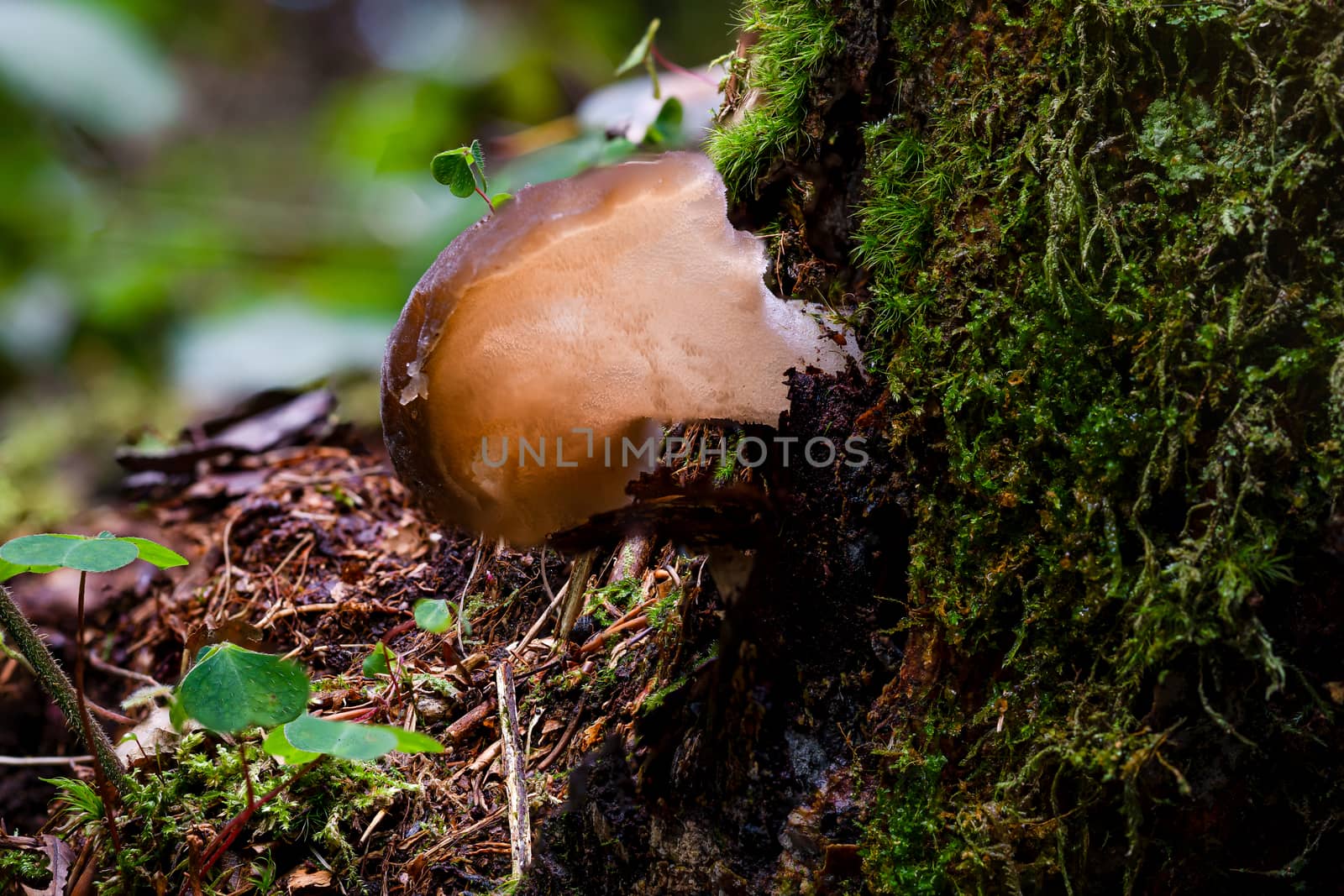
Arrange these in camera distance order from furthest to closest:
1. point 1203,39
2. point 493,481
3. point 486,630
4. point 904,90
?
1. point 486,630
2. point 493,481
3. point 904,90
4. point 1203,39

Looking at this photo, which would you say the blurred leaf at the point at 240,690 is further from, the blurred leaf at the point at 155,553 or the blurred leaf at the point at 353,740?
the blurred leaf at the point at 155,553

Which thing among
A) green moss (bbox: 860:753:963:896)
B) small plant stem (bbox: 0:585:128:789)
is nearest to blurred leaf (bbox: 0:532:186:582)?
small plant stem (bbox: 0:585:128:789)

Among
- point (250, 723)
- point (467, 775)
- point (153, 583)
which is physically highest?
point (250, 723)

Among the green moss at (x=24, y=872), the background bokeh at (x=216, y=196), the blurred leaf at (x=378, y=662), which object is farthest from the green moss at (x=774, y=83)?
the green moss at (x=24, y=872)

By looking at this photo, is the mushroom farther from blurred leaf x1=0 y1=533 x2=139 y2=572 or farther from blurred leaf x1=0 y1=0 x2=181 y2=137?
blurred leaf x1=0 y1=0 x2=181 y2=137

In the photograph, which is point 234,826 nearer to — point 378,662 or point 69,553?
point 378,662

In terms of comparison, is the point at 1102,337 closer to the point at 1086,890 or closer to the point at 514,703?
the point at 1086,890

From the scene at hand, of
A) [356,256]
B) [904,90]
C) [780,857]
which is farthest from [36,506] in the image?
[904,90]
